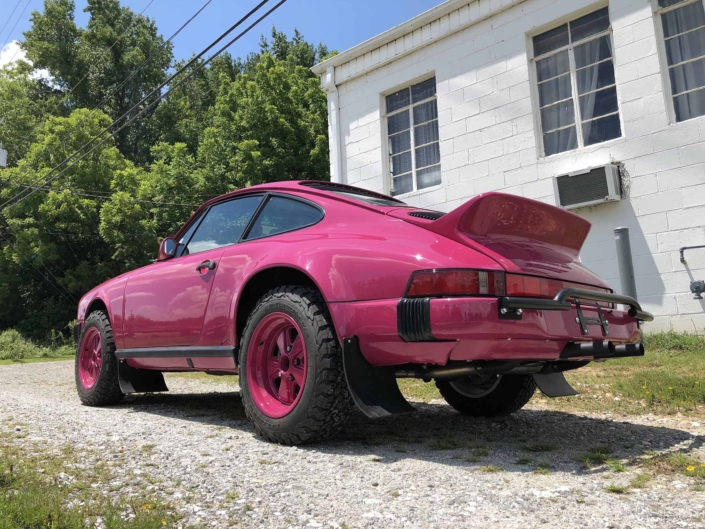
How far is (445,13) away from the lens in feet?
32.2

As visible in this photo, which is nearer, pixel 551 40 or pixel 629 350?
pixel 629 350

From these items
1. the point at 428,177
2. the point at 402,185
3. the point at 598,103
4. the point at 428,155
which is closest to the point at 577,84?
the point at 598,103

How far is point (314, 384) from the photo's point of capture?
3.02m

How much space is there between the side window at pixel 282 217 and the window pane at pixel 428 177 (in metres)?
6.60

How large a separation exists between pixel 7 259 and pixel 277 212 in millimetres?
25864

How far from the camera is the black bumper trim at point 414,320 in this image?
2.73 meters

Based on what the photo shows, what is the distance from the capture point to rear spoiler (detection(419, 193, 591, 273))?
2.95 metres

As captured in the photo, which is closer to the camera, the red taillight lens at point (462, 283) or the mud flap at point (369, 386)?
the red taillight lens at point (462, 283)

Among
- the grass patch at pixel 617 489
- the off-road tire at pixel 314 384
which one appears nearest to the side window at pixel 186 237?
the off-road tire at pixel 314 384

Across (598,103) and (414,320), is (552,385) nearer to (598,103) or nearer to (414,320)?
(414,320)

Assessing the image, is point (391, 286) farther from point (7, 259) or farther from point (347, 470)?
point (7, 259)

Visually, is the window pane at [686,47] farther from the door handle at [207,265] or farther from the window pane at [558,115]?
the door handle at [207,265]

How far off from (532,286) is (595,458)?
96 centimetres

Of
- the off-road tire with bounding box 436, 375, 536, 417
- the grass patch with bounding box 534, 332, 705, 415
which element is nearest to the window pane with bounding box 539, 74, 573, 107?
the grass patch with bounding box 534, 332, 705, 415
